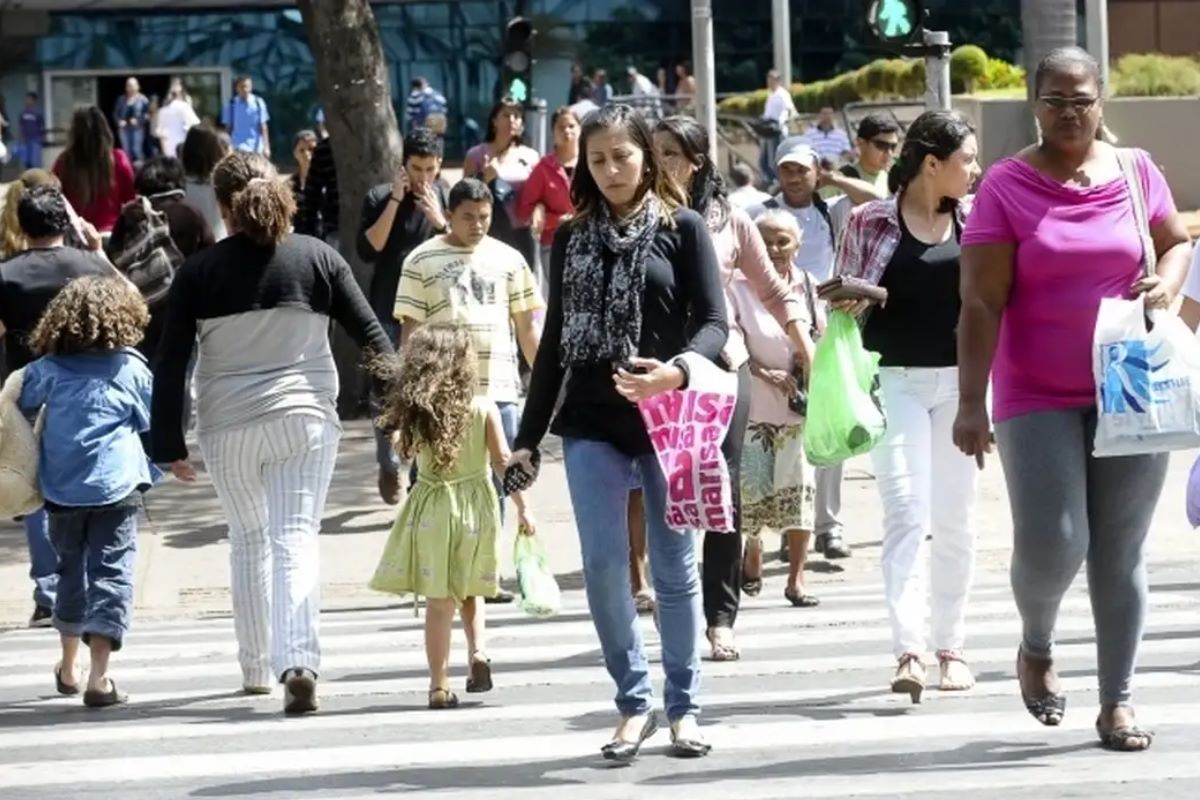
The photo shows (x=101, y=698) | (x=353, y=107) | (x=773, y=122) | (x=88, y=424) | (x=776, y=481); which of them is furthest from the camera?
(x=773, y=122)

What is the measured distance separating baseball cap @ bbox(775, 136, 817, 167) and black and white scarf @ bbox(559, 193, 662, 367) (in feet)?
17.7

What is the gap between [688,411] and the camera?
24.0 feet

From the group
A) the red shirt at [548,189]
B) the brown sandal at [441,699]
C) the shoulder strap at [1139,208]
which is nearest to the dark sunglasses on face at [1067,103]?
the shoulder strap at [1139,208]

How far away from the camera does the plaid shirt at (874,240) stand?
28.4 feet

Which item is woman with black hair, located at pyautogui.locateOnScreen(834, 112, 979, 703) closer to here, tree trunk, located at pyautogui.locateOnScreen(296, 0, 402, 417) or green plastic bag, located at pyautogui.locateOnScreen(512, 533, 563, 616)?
green plastic bag, located at pyautogui.locateOnScreen(512, 533, 563, 616)

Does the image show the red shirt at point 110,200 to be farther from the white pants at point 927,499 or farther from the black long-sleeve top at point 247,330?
the white pants at point 927,499

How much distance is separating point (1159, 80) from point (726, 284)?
896 inches

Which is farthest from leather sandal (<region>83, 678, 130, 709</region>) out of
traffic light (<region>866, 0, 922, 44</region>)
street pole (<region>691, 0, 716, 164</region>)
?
street pole (<region>691, 0, 716, 164</region>)

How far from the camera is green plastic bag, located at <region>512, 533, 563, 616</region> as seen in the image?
9.52 m

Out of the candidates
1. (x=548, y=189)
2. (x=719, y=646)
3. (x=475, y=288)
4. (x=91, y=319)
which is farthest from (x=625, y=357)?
(x=548, y=189)

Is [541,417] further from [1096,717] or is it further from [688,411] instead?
[1096,717]

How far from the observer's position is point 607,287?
744 centimetres

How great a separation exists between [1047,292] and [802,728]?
1.65 metres

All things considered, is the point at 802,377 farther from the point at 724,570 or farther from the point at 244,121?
the point at 244,121
